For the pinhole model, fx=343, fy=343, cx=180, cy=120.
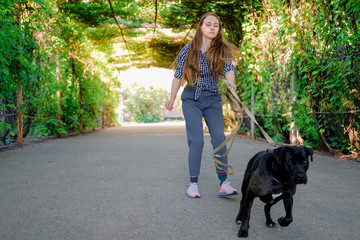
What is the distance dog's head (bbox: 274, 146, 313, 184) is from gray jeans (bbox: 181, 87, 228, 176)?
131 cm

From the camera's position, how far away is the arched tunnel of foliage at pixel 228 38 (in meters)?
5.62

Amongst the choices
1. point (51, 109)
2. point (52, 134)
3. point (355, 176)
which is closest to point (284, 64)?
point (355, 176)

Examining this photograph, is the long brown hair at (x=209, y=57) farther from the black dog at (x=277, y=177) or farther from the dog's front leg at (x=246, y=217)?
the dog's front leg at (x=246, y=217)

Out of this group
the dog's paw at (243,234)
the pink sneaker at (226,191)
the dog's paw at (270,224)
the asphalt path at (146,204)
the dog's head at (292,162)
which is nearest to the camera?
the dog's head at (292,162)

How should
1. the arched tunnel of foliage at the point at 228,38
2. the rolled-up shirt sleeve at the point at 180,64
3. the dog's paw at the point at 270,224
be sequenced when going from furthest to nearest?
the arched tunnel of foliage at the point at 228,38 < the rolled-up shirt sleeve at the point at 180,64 < the dog's paw at the point at 270,224

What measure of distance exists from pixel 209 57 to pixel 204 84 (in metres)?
0.29

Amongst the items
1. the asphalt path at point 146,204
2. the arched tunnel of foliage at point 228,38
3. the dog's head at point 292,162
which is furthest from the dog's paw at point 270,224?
the arched tunnel of foliage at point 228,38

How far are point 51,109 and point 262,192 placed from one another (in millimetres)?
8984

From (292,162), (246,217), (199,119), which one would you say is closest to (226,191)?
(199,119)

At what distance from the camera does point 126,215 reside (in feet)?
9.72

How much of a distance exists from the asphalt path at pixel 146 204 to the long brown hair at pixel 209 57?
4.19 feet

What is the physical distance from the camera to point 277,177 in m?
2.40

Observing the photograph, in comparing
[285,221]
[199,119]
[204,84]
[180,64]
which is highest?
[180,64]

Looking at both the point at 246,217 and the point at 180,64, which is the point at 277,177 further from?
the point at 180,64
